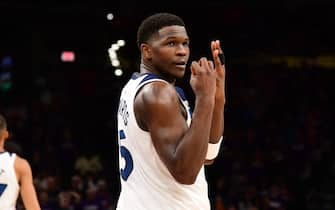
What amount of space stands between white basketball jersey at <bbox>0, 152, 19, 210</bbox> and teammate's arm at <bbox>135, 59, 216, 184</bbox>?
2.88 metres

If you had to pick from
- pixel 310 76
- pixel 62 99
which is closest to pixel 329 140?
pixel 310 76

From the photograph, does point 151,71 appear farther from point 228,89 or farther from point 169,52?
point 228,89

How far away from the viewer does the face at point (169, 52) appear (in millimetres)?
3469

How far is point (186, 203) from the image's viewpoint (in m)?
3.39

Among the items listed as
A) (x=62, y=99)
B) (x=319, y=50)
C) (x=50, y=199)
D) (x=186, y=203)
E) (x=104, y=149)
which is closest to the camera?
(x=186, y=203)

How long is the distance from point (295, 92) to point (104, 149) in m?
3.86

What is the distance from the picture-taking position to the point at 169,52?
347cm

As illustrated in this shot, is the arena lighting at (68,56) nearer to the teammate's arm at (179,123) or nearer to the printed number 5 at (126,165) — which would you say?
the printed number 5 at (126,165)

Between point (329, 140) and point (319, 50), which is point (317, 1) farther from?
point (329, 140)

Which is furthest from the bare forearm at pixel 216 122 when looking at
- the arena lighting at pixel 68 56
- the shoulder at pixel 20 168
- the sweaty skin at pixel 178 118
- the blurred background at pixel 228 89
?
the arena lighting at pixel 68 56

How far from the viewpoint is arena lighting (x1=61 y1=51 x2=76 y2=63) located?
14641mm

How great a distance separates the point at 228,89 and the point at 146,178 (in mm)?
11529

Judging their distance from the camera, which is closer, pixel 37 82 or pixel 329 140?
pixel 329 140

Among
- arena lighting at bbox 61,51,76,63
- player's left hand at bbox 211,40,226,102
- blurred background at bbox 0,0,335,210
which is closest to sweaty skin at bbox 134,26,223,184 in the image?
player's left hand at bbox 211,40,226,102
